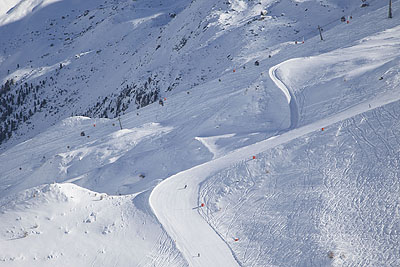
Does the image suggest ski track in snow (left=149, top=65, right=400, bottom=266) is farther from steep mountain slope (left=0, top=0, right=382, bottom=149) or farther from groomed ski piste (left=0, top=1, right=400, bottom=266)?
steep mountain slope (left=0, top=0, right=382, bottom=149)

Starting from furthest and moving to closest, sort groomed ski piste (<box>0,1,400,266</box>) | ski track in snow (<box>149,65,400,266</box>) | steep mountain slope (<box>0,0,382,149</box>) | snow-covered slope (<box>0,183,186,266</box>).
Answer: steep mountain slope (<box>0,0,382,149</box>) → snow-covered slope (<box>0,183,186,266</box>) → ski track in snow (<box>149,65,400,266</box>) → groomed ski piste (<box>0,1,400,266</box>)

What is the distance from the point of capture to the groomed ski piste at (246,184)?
1717 centimetres

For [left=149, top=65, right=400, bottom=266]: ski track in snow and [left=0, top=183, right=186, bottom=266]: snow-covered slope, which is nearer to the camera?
[left=149, top=65, right=400, bottom=266]: ski track in snow

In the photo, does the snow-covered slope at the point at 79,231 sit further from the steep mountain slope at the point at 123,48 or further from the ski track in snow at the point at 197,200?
the steep mountain slope at the point at 123,48

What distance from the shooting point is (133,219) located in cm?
2117

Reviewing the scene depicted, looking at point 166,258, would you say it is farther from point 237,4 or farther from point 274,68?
point 237,4

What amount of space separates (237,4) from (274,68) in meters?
32.7

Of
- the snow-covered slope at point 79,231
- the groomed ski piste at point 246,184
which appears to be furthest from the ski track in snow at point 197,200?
the snow-covered slope at point 79,231

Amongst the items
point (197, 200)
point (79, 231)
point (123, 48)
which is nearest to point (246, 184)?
point (197, 200)

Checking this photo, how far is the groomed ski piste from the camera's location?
17.2 metres

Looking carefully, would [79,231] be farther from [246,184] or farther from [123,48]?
[123,48]

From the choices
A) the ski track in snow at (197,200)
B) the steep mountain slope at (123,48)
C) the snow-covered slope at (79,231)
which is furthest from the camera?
the steep mountain slope at (123,48)

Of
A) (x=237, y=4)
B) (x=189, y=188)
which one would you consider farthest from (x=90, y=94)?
(x=189, y=188)

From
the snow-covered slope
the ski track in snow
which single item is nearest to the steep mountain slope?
the ski track in snow
